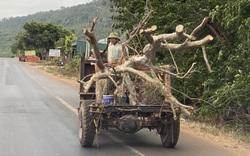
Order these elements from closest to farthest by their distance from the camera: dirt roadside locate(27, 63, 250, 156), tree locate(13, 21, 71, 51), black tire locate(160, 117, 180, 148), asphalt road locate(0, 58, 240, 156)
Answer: asphalt road locate(0, 58, 240, 156), black tire locate(160, 117, 180, 148), dirt roadside locate(27, 63, 250, 156), tree locate(13, 21, 71, 51)

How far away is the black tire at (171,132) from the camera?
8.01m

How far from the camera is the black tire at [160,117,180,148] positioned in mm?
8008

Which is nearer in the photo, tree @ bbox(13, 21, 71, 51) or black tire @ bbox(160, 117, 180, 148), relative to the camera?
black tire @ bbox(160, 117, 180, 148)

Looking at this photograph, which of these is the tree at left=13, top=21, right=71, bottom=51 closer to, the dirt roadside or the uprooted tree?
the dirt roadside

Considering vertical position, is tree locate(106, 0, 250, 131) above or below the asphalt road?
above

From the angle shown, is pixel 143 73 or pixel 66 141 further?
pixel 66 141

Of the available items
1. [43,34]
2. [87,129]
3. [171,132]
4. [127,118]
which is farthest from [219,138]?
[43,34]

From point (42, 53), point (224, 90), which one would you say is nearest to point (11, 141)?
point (224, 90)

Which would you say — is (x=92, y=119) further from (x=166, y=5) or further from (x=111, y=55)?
(x=166, y=5)

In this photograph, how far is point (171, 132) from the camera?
317 inches

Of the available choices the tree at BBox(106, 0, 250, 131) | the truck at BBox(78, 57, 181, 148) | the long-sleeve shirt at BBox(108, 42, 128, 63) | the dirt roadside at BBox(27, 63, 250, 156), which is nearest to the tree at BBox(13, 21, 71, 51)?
the tree at BBox(106, 0, 250, 131)

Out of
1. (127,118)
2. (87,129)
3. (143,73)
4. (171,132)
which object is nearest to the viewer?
(127,118)

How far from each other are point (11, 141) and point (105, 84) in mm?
2292

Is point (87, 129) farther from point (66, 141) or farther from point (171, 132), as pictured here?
point (171, 132)
